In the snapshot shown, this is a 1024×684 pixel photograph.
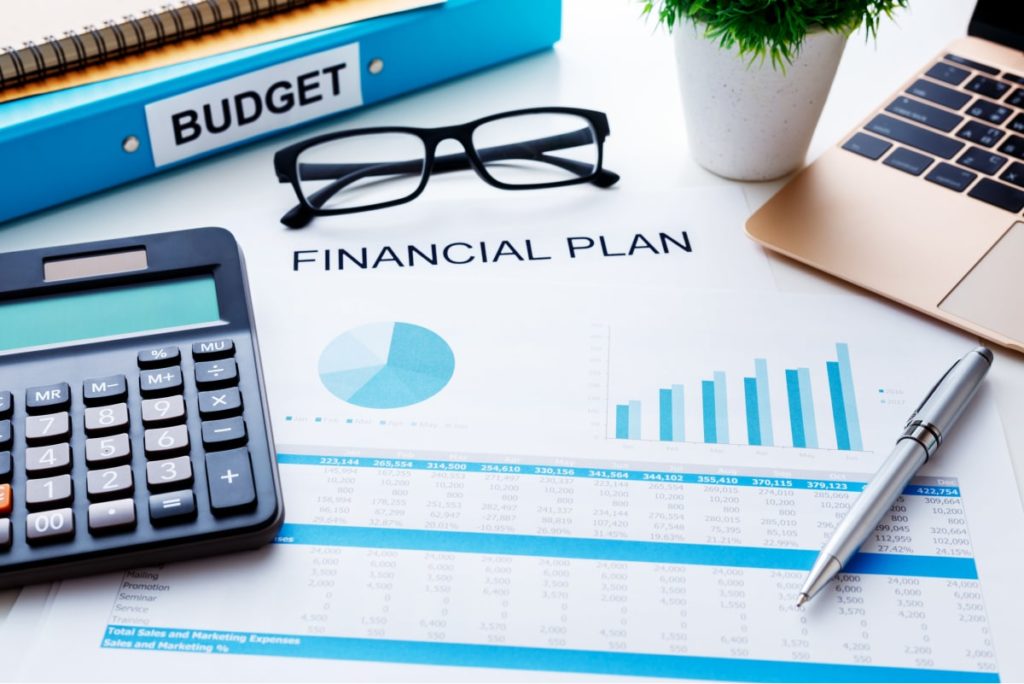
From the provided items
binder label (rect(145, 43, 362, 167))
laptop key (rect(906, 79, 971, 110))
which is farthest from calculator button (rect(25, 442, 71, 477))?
laptop key (rect(906, 79, 971, 110))

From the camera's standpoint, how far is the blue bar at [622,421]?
0.52 m

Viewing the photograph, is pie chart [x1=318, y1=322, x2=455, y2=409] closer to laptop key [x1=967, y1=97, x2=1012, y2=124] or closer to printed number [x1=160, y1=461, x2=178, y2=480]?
printed number [x1=160, y1=461, x2=178, y2=480]

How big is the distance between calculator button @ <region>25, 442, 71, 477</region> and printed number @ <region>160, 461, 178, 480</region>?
0.04 m

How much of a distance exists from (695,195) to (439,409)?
0.77 ft

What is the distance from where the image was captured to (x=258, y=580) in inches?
18.1

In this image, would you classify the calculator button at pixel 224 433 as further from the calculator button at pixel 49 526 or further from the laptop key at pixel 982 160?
the laptop key at pixel 982 160

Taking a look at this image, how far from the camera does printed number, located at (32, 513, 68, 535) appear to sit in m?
0.44

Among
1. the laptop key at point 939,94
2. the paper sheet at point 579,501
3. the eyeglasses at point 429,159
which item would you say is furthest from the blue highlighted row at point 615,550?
the laptop key at point 939,94

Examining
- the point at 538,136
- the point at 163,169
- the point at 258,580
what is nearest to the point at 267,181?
the point at 163,169

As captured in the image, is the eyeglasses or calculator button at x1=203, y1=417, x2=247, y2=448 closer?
calculator button at x1=203, y1=417, x2=247, y2=448

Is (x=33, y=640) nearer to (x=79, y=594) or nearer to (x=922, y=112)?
(x=79, y=594)

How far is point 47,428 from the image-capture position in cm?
47

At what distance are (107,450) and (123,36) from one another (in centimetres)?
29

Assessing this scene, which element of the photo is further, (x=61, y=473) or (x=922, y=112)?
(x=922, y=112)
